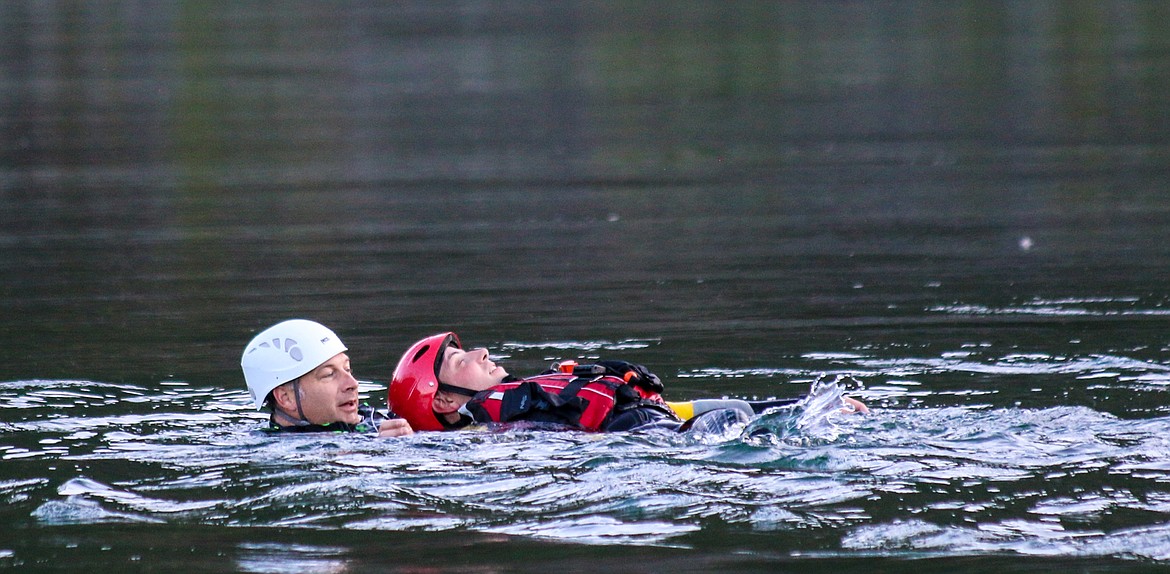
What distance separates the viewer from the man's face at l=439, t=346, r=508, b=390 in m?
9.95

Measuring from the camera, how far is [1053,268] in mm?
15406

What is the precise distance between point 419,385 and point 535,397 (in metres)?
0.77

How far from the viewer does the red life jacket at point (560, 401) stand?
9.52 meters

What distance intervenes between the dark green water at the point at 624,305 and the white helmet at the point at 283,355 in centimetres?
43

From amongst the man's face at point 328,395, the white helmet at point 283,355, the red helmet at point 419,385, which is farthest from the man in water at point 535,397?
the white helmet at point 283,355

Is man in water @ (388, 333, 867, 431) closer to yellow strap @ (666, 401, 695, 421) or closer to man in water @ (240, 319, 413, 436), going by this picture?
yellow strap @ (666, 401, 695, 421)

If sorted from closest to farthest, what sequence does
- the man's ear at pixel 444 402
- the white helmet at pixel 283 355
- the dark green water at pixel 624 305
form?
the dark green water at pixel 624 305 < the white helmet at pixel 283 355 < the man's ear at pixel 444 402

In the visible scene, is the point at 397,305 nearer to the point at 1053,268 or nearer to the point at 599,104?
the point at 1053,268

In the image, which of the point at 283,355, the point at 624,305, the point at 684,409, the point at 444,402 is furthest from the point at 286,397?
the point at 624,305

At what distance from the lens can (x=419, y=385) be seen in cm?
988

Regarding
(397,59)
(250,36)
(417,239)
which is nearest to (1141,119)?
(417,239)

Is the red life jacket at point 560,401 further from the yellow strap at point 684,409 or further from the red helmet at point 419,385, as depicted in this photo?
the yellow strap at point 684,409

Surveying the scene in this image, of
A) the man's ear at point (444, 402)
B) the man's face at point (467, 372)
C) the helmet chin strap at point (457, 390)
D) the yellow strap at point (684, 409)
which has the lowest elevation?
the yellow strap at point (684, 409)

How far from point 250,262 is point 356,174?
833 cm
